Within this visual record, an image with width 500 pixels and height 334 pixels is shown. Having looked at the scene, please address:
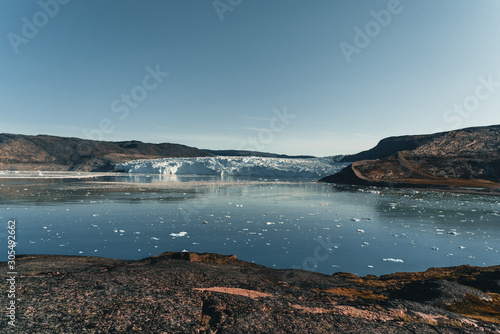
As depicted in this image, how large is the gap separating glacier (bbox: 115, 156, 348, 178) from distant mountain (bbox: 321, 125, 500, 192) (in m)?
9.52

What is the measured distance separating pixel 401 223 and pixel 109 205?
11.4 metres

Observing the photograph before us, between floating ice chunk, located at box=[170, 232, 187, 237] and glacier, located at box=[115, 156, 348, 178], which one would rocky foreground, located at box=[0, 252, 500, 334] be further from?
glacier, located at box=[115, 156, 348, 178]

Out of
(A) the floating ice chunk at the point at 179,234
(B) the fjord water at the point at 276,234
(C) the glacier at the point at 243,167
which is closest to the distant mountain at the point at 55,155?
(C) the glacier at the point at 243,167

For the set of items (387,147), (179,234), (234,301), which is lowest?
(179,234)

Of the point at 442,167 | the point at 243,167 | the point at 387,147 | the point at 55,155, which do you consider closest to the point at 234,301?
the point at 442,167

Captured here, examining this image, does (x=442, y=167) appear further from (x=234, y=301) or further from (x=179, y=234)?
(x=234, y=301)

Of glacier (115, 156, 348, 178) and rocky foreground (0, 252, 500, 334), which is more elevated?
glacier (115, 156, 348, 178)

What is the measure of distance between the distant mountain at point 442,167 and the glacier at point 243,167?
31.2 feet

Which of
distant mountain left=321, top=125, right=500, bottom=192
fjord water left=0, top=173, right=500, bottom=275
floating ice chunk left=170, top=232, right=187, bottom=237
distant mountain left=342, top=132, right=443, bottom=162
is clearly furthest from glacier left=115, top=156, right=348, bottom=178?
floating ice chunk left=170, top=232, right=187, bottom=237

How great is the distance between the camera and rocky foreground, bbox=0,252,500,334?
255 centimetres

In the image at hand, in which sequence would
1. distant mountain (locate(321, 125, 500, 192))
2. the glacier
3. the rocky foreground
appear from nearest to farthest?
the rocky foreground → distant mountain (locate(321, 125, 500, 192)) → the glacier

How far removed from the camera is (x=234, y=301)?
3072 mm

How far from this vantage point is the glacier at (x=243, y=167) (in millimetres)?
42438

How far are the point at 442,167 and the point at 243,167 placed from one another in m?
26.2
